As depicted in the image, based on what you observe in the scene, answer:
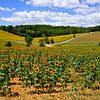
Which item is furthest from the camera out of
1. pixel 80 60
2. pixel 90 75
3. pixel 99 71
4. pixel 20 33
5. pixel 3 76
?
pixel 20 33

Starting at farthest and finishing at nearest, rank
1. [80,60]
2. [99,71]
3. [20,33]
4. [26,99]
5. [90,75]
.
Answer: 1. [20,33]
2. [80,60]
3. [99,71]
4. [90,75]
5. [26,99]

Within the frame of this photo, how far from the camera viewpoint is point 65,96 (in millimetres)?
11547

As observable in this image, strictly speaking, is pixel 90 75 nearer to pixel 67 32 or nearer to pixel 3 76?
pixel 3 76

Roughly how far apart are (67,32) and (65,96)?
140 m

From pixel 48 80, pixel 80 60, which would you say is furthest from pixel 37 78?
pixel 80 60

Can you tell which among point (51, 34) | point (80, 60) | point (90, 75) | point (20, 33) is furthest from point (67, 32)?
point (90, 75)

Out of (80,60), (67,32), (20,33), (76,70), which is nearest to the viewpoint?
(76,70)

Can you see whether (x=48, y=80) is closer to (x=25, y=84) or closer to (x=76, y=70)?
(x=25, y=84)

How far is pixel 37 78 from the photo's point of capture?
1425 centimetres

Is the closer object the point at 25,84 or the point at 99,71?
the point at 25,84

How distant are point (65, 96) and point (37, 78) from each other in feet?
9.65

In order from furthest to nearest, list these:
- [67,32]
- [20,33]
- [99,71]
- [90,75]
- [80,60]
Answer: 1. [67,32]
2. [20,33]
3. [80,60]
4. [99,71]
5. [90,75]

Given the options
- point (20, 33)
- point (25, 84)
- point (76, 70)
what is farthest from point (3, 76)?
point (20, 33)

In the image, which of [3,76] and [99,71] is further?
[99,71]
